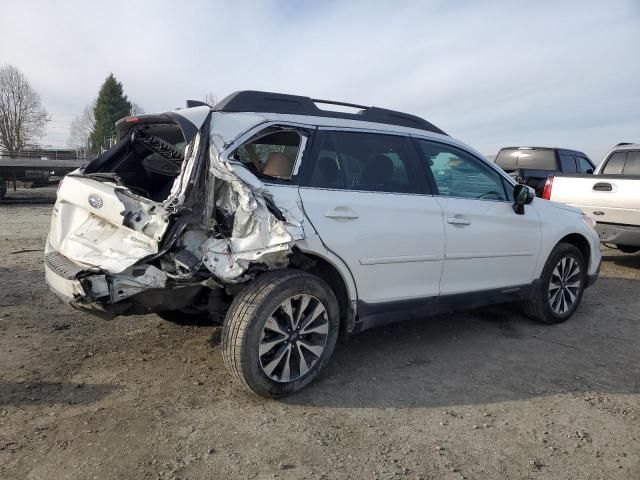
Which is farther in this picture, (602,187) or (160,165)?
(602,187)

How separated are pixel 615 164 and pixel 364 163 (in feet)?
21.8

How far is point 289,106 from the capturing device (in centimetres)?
365

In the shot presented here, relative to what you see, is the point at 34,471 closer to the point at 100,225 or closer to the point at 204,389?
the point at 204,389

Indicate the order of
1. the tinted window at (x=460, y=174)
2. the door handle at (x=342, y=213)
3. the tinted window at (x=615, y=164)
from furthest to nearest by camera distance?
the tinted window at (x=615, y=164)
the tinted window at (x=460, y=174)
the door handle at (x=342, y=213)

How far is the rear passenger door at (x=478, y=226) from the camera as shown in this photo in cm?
405

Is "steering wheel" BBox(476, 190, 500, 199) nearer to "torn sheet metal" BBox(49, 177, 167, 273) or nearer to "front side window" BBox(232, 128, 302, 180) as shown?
"front side window" BBox(232, 128, 302, 180)

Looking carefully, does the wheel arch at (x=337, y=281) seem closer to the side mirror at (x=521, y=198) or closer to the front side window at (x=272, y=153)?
the front side window at (x=272, y=153)

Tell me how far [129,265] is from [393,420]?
1839 millimetres

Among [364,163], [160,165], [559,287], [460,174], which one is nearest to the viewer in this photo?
[364,163]

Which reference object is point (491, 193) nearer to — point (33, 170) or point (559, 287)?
point (559, 287)

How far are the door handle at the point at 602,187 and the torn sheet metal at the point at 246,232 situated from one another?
5.95m

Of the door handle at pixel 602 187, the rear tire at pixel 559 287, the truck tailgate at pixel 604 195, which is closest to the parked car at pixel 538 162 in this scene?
the truck tailgate at pixel 604 195

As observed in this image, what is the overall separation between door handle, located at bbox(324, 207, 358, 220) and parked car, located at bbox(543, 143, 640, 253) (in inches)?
212

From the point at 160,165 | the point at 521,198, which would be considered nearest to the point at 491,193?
the point at 521,198
